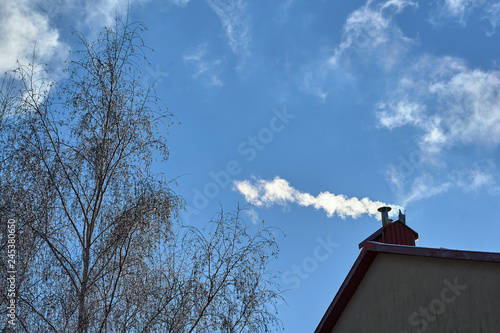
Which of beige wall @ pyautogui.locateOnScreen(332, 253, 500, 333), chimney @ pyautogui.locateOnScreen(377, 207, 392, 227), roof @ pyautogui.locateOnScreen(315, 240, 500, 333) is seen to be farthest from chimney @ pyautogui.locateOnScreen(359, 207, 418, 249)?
beige wall @ pyautogui.locateOnScreen(332, 253, 500, 333)

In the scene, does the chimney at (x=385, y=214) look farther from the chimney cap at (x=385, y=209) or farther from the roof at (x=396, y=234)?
the roof at (x=396, y=234)

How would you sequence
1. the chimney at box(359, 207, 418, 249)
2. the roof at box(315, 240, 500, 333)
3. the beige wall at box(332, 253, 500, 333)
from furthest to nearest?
the chimney at box(359, 207, 418, 249) → the roof at box(315, 240, 500, 333) → the beige wall at box(332, 253, 500, 333)

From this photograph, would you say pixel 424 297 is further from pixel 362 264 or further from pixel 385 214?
pixel 385 214

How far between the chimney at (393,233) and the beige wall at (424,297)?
7.25 feet

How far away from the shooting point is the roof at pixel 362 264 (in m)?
10.1

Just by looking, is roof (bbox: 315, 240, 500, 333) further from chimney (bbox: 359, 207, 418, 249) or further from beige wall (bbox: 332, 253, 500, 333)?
chimney (bbox: 359, 207, 418, 249)

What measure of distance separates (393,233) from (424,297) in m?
4.31

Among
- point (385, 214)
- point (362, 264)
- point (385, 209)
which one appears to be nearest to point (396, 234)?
point (385, 214)

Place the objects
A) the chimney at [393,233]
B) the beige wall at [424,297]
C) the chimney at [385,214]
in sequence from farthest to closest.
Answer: the chimney at [385,214], the chimney at [393,233], the beige wall at [424,297]

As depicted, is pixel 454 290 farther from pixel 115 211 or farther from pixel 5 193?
pixel 5 193

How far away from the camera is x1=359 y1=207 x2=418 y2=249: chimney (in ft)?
48.6

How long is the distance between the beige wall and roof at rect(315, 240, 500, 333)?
0.50 feet

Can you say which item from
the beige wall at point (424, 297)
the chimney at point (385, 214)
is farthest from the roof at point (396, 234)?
the beige wall at point (424, 297)

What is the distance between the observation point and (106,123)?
10.5m
